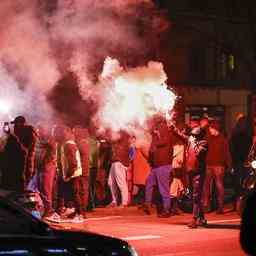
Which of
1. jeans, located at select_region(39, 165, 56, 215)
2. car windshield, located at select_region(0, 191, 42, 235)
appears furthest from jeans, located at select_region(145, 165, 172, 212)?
car windshield, located at select_region(0, 191, 42, 235)

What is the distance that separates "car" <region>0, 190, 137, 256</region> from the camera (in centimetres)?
604

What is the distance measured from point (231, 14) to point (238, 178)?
63.0ft

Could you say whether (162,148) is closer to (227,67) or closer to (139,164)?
(139,164)

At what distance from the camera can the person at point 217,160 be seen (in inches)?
690

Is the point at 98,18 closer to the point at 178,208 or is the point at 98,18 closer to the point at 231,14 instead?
the point at 178,208

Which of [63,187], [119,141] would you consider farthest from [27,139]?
[119,141]

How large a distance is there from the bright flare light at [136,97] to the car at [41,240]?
12.0 meters

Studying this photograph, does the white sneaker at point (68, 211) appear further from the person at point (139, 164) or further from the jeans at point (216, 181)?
the jeans at point (216, 181)

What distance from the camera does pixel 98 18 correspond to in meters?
19.4

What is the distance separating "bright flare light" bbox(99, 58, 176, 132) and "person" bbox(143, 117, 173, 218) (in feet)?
6.21

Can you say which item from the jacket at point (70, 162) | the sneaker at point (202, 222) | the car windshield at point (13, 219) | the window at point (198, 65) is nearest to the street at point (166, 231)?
the sneaker at point (202, 222)

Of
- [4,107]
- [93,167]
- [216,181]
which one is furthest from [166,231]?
[4,107]

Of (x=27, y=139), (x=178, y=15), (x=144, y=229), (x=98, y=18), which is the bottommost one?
(x=144, y=229)

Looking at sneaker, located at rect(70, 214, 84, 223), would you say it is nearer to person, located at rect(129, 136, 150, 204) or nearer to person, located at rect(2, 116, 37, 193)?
person, located at rect(2, 116, 37, 193)
